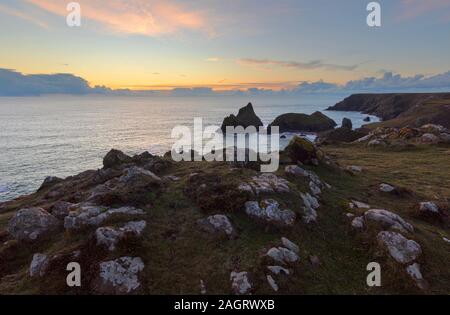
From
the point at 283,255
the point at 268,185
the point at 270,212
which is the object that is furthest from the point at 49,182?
the point at 283,255

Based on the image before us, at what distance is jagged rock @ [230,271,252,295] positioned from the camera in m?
15.5

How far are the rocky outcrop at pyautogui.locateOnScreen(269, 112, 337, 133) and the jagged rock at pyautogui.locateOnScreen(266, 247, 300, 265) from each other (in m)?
122

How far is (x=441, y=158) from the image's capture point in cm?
4953

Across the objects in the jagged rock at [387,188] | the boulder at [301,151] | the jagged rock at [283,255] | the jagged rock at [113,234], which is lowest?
the jagged rock at [283,255]

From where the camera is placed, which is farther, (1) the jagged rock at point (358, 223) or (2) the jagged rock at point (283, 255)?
(1) the jagged rock at point (358, 223)

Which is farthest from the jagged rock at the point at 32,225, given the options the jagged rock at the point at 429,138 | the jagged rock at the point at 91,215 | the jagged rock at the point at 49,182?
the jagged rock at the point at 429,138

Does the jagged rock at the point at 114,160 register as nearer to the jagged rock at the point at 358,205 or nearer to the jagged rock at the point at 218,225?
the jagged rock at the point at 218,225

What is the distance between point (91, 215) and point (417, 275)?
20.5 m

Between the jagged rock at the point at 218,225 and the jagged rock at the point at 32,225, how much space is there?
10.8 m

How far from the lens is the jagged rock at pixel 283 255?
17.4m

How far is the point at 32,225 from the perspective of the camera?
21500mm

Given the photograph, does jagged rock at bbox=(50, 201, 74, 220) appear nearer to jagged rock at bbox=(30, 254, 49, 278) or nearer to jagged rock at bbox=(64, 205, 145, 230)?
jagged rock at bbox=(64, 205, 145, 230)
